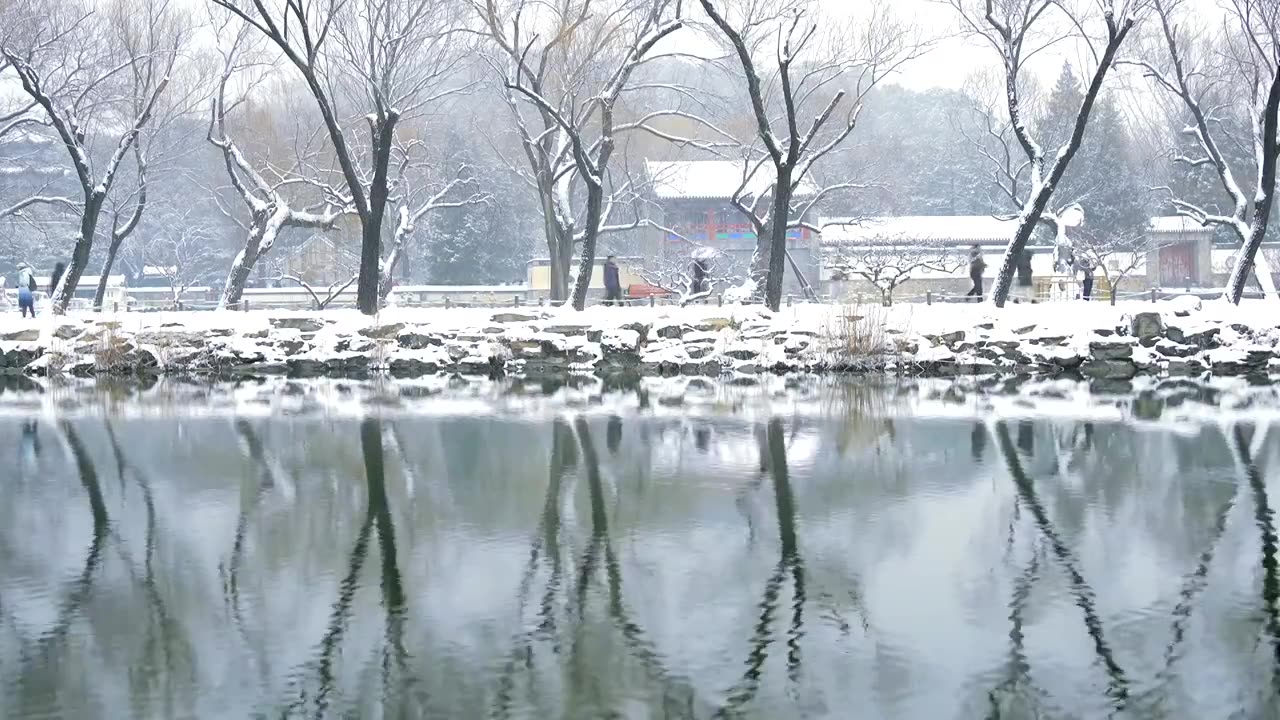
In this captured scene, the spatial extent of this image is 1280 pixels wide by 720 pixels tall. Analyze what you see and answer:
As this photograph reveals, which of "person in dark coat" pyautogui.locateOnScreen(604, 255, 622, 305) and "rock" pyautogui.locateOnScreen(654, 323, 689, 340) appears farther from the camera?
"person in dark coat" pyautogui.locateOnScreen(604, 255, 622, 305)

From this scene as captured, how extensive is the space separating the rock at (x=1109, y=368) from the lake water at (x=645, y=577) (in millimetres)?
7749

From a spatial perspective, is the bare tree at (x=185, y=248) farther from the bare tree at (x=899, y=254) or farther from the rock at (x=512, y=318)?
the rock at (x=512, y=318)

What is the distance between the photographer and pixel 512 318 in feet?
78.0

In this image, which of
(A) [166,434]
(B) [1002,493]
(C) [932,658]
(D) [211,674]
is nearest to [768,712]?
(C) [932,658]

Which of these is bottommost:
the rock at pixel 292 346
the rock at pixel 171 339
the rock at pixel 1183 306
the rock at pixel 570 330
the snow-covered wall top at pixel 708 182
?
the rock at pixel 292 346

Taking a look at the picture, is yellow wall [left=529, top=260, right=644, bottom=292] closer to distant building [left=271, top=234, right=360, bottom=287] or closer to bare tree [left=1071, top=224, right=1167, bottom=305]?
distant building [left=271, top=234, right=360, bottom=287]

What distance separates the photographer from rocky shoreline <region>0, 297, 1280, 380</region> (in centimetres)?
2178

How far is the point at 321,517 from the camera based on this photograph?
9906 millimetres

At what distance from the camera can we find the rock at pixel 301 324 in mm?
23625

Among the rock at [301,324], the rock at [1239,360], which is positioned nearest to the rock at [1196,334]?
the rock at [1239,360]

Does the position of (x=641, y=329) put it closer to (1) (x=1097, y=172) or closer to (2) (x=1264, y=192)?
(2) (x=1264, y=192)

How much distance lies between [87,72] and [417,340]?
10.7 m

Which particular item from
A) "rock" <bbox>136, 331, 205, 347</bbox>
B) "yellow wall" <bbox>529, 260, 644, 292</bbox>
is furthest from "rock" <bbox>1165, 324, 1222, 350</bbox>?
"yellow wall" <bbox>529, 260, 644, 292</bbox>

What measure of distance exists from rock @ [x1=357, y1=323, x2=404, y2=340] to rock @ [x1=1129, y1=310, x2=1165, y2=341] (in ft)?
39.3
